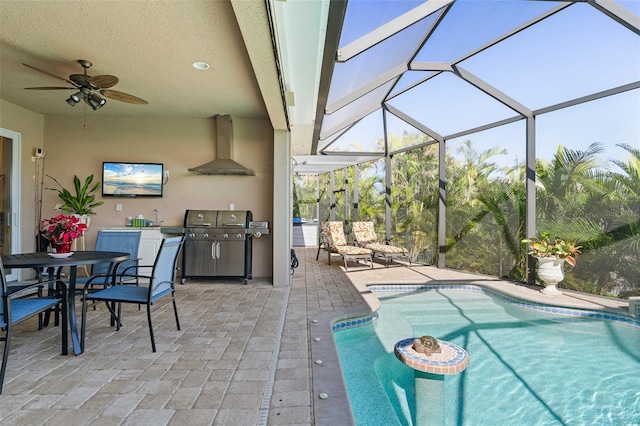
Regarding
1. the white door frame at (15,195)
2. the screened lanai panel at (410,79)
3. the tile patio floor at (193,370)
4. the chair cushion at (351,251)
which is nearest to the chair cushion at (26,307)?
the tile patio floor at (193,370)

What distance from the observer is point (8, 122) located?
4.98 meters

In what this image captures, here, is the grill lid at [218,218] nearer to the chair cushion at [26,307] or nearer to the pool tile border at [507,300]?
the pool tile border at [507,300]

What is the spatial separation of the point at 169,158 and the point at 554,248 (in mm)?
6392

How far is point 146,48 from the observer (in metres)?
3.32

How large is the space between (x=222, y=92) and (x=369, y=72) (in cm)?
223

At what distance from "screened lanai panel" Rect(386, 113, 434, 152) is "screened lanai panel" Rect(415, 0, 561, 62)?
2373 mm

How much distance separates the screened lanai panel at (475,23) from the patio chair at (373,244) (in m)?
3.81

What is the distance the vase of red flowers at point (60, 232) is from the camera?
2.73 metres

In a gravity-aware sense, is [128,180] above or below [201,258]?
above

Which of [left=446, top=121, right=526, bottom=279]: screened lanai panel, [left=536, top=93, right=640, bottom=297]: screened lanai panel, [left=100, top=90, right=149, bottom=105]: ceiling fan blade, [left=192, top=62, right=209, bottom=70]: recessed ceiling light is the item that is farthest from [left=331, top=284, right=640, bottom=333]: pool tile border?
[left=100, top=90, right=149, bottom=105]: ceiling fan blade

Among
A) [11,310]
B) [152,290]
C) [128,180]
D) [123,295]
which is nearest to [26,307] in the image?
[11,310]

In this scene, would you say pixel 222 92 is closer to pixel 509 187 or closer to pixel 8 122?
pixel 8 122

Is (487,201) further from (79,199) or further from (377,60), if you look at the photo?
(79,199)

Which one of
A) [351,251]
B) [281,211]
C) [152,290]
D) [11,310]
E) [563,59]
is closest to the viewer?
[11,310]
